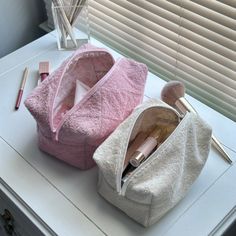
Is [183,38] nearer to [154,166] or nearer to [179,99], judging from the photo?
[179,99]

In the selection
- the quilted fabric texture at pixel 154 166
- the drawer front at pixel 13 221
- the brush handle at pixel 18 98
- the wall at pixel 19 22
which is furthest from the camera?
the wall at pixel 19 22

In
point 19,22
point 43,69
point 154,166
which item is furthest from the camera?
point 19,22

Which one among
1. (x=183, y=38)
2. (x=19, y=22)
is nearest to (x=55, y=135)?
(x=183, y=38)

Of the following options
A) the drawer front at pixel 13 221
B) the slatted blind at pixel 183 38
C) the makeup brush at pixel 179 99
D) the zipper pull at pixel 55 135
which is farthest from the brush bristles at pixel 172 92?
the drawer front at pixel 13 221

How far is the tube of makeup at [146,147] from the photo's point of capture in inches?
25.9

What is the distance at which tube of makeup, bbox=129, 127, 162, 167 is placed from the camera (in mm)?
657

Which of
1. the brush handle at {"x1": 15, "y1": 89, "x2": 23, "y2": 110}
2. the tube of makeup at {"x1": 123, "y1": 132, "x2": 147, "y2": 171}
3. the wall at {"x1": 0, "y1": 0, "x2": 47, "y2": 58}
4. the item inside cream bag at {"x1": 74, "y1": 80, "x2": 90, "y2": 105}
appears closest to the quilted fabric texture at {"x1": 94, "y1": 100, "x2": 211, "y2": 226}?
the tube of makeup at {"x1": 123, "y1": 132, "x2": 147, "y2": 171}

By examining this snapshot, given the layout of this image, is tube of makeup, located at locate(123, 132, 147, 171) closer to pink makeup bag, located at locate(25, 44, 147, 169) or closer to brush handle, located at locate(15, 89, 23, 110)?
pink makeup bag, located at locate(25, 44, 147, 169)

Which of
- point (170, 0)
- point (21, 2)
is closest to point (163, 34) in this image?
point (170, 0)

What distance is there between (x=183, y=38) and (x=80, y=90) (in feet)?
0.82

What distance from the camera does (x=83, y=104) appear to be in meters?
0.70

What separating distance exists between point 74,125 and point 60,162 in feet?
0.37

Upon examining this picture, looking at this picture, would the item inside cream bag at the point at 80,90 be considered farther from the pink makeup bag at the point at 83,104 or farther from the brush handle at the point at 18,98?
the brush handle at the point at 18,98

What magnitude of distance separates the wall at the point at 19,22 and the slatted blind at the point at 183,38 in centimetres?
19
